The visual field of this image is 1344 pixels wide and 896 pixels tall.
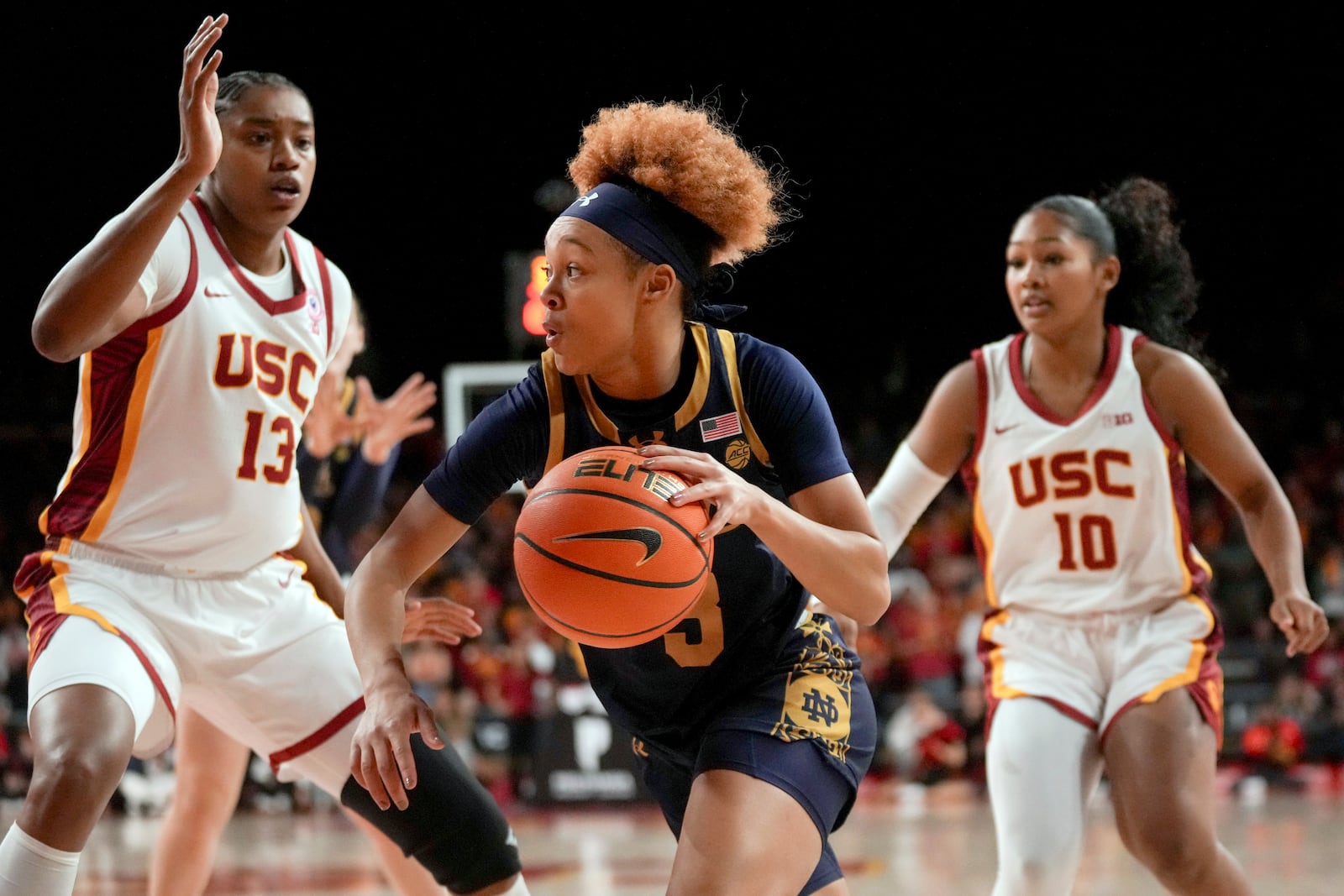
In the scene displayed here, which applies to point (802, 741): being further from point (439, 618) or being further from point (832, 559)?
point (439, 618)

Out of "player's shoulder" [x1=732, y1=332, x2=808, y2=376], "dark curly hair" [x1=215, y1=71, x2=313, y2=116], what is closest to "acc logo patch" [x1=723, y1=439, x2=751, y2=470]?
"player's shoulder" [x1=732, y1=332, x2=808, y2=376]

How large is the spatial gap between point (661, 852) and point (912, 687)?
12.5 feet

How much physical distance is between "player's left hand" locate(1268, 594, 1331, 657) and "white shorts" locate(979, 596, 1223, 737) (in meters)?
0.17

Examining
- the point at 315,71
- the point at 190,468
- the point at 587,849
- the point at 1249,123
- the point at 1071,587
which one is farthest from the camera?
the point at 1249,123

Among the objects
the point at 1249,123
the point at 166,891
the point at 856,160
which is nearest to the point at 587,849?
the point at 166,891

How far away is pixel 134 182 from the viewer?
37.5 ft

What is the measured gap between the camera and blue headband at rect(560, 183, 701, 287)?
8.59 ft

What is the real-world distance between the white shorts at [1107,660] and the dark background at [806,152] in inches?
205

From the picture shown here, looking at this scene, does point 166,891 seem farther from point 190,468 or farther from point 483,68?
point 483,68

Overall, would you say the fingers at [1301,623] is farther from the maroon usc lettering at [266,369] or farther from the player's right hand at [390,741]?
the maroon usc lettering at [266,369]

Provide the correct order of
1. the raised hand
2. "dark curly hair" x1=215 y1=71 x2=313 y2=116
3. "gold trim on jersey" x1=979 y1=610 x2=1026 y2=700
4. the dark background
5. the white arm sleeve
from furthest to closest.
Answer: the dark background
the raised hand
the white arm sleeve
"gold trim on jersey" x1=979 y1=610 x2=1026 y2=700
"dark curly hair" x1=215 y1=71 x2=313 y2=116

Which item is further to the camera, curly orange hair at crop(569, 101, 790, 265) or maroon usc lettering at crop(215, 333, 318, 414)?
maroon usc lettering at crop(215, 333, 318, 414)

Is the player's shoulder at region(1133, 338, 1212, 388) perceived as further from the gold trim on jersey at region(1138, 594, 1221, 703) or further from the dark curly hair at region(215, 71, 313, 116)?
the dark curly hair at region(215, 71, 313, 116)

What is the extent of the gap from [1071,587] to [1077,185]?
9971mm
